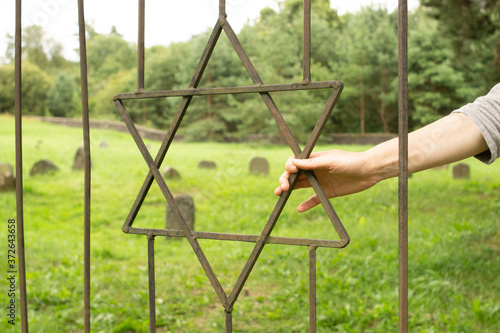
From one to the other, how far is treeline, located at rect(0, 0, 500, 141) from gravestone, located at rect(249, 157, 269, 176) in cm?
841

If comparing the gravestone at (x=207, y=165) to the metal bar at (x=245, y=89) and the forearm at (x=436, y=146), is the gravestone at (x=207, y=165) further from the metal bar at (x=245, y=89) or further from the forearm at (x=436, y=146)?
the forearm at (x=436, y=146)

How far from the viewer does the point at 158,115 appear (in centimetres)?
2058

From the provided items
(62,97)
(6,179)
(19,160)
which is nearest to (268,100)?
(19,160)

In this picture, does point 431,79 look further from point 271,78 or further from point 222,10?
point 222,10

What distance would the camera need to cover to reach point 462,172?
965 cm

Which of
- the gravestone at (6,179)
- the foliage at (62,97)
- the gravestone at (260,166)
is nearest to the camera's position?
the gravestone at (6,179)

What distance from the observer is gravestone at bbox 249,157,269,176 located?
32.2 feet

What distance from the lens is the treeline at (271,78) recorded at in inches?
722

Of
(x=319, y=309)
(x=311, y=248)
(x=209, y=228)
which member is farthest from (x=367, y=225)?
(x=311, y=248)

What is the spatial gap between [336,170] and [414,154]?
0.62 feet

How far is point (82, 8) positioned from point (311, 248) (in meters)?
0.83

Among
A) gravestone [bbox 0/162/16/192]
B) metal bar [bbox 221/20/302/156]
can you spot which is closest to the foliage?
gravestone [bbox 0/162/16/192]

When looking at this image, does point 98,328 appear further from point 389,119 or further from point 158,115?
point 389,119

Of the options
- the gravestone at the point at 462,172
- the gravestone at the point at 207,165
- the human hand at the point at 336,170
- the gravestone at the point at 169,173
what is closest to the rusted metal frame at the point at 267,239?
the human hand at the point at 336,170
